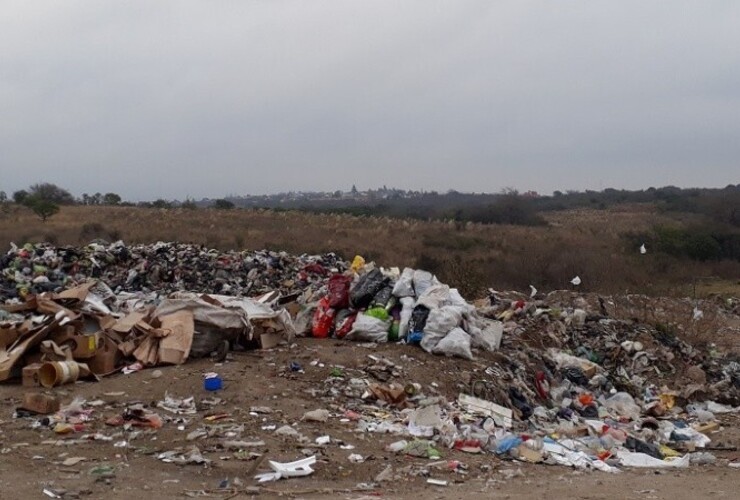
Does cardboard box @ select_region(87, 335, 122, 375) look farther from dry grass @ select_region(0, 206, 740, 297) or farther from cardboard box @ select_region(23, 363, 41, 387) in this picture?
dry grass @ select_region(0, 206, 740, 297)

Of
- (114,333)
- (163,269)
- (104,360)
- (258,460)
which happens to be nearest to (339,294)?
(114,333)

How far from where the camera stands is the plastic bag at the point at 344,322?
354 inches

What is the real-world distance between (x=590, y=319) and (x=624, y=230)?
30.4 metres

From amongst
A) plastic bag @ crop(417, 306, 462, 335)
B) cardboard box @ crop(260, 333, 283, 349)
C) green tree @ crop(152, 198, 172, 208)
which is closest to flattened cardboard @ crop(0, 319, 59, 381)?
cardboard box @ crop(260, 333, 283, 349)

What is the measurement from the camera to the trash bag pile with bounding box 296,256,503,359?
862 cm

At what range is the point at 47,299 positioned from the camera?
845 cm

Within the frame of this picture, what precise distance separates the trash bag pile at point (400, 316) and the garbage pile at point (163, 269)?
4372 mm

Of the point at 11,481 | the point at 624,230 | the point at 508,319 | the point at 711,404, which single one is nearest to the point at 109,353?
the point at 11,481

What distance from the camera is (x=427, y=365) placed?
8211mm

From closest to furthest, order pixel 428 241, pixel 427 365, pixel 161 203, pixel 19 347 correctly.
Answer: pixel 19 347, pixel 427 365, pixel 428 241, pixel 161 203

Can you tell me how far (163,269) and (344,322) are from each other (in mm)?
7048

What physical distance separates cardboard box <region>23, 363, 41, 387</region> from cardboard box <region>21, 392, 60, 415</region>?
0.61 meters

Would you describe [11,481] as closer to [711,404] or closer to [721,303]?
[711,404]

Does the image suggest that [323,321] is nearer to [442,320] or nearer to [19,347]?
[442,320]
